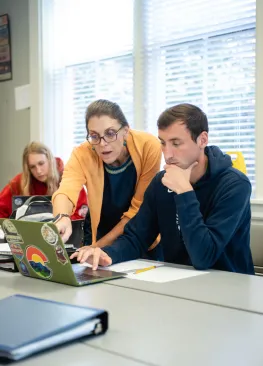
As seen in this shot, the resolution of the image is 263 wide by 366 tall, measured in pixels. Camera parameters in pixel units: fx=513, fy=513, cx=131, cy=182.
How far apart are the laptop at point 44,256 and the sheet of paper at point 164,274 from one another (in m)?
0.07

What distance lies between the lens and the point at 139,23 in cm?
346

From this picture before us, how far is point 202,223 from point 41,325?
84 centimetres

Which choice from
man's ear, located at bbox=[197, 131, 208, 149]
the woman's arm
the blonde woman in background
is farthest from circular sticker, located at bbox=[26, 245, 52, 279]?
the blonde woman in background

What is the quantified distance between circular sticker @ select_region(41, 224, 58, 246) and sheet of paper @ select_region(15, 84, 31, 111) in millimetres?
2907

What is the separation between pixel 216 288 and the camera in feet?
4.65

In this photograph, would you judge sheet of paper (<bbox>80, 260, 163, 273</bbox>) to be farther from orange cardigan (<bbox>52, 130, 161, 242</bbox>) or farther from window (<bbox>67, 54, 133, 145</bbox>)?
window (<bbox>67, 54, 133, 145</bbox>)

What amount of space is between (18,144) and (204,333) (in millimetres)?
3539

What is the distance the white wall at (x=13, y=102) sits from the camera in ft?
13.8

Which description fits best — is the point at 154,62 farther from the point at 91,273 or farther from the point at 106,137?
the point at 91,273

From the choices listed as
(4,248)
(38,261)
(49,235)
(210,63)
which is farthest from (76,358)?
(210,63)

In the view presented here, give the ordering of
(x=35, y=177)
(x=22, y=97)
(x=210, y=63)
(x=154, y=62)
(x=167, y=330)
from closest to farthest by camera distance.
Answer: (x=167, y=330) < (x=210, y=63) < (x=154, y=62) < (x=35, y=177) < (x=22, y=97)

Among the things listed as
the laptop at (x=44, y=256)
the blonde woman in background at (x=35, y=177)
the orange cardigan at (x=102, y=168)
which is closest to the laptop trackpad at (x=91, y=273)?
the laptop at (x=44, y=256)

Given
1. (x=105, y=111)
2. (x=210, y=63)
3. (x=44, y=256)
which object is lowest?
(x=44, y=256)

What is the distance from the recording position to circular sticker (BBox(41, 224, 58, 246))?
1.42 m
